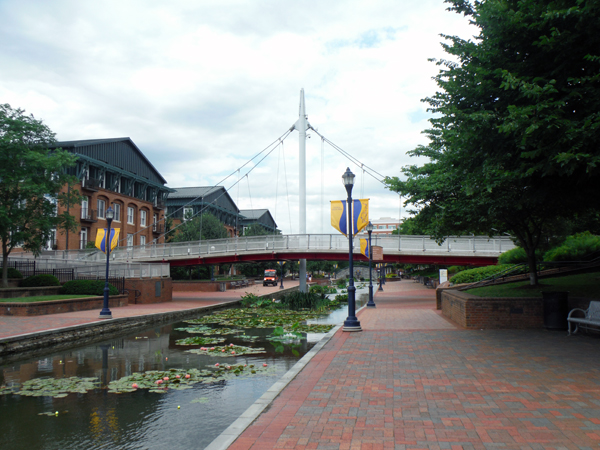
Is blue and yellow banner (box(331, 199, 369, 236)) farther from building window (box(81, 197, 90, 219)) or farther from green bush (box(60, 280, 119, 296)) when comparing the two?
building window (box(81, 197, 90, 219))

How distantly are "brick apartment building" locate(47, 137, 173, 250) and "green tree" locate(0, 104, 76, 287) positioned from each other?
15099mm

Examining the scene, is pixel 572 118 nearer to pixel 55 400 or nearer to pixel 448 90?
pixel 448 90

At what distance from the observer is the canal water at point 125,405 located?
5945mm

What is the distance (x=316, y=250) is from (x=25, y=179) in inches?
743

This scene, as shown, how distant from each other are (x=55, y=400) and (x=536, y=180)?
10.1 meters

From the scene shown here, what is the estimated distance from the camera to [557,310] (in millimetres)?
11500

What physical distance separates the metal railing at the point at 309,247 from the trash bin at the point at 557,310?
20.0 m

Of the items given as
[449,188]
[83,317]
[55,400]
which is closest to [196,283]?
[83,317]

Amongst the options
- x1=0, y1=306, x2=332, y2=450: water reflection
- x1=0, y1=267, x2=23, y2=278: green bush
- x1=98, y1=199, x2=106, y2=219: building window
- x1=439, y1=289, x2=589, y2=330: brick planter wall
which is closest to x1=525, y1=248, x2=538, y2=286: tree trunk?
x1=439, y1=289, x2=589, y2=330: brick planter wall

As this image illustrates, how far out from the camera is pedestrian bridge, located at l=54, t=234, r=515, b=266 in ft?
107

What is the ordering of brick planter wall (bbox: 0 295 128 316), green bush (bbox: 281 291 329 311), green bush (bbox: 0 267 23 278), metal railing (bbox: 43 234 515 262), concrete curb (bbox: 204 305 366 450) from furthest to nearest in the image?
metal railing (bbox: 43 234 515 262) < green bush (bbox: 281 291 329 311) < green bush (bbox: 0 267 23 278) < brick planter wall (bbox: 0 295 128 316) < concrete curb (bbox: 204 305 366 450)

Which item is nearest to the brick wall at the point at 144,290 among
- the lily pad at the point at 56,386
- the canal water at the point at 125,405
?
the canal water at the point at 125,405

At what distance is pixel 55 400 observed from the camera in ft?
25.2

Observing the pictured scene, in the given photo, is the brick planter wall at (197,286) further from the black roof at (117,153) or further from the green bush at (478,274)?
the green bush at (478,274)
